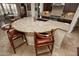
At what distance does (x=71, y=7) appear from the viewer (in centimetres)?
369

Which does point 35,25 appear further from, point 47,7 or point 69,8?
point 69,8

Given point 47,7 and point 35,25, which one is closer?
point 35,25

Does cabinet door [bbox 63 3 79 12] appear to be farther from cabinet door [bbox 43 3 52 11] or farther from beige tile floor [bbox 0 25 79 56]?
beige tile floor [bbox 0 25 79 56]

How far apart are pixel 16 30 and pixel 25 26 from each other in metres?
0.28

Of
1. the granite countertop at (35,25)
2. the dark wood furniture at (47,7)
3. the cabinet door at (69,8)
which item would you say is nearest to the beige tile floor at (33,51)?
the granite countertop at (35,25)

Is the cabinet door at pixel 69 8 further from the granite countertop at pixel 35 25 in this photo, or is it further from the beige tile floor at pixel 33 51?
the beige tile floor at pixel 33 51

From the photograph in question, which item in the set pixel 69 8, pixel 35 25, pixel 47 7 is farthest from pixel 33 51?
pixel 69 8

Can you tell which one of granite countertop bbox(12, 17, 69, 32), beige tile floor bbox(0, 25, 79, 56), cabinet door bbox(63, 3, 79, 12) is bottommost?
beige tile floor bbox(0, 25, 79, 56)

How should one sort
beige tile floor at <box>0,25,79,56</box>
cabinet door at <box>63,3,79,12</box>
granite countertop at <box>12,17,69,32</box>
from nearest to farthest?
granite countertop at <box>12,17,69,32</box> → beige tile floor at <box>0,25,79,56</box> → cabinet door at <box>63,3,79,12</box>

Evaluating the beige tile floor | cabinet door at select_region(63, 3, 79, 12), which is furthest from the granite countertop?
cabinet door at select_region(63, 3, 79, 12)

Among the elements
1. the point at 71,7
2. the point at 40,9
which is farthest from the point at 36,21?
the point at 71,7

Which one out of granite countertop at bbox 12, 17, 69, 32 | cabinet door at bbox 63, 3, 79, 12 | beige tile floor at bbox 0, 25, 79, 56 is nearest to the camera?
granite countertop at bbox 12, 17, 69, 32

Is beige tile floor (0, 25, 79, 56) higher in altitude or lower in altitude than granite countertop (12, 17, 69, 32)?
lower

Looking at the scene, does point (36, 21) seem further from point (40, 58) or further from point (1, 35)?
point (40, 58)
